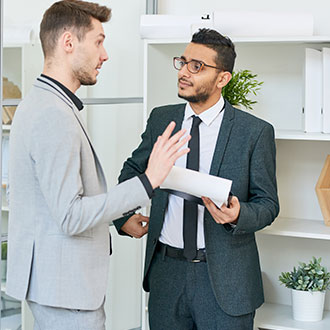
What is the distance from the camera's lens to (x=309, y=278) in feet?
9.05

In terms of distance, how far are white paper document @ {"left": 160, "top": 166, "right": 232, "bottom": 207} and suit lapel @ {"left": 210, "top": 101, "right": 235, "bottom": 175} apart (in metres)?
0.34

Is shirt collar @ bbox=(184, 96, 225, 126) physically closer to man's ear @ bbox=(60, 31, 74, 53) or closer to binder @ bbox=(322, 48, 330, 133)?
binder @ bbox=(322, 48, 330, 133)

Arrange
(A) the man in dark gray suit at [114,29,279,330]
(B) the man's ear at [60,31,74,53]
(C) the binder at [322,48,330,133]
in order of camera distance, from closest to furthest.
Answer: (B) the man's ear at [60,31,74,53], (A) the man in dark gray suit at [114,29,279,330], (C) the binder at [322,48,330,133]

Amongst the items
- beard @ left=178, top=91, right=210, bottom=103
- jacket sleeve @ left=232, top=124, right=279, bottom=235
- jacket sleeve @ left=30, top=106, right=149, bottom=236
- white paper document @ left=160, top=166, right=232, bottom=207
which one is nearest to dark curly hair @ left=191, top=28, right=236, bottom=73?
beard @ left=178, top=91, right=210, bottom=103

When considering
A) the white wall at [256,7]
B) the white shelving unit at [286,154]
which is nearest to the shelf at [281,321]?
the white shelving unit at [286,154]

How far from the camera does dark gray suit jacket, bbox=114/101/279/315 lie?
2262mm

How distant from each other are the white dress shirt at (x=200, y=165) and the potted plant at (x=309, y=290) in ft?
2.25

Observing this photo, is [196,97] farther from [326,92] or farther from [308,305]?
[308,305]

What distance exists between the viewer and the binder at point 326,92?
103 inches

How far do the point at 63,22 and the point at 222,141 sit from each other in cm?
79

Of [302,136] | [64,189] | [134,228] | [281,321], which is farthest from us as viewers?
[281,321]

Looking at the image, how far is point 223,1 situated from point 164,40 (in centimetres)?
51

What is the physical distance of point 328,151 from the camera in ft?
9.59

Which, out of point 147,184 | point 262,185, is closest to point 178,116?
point 262,185
